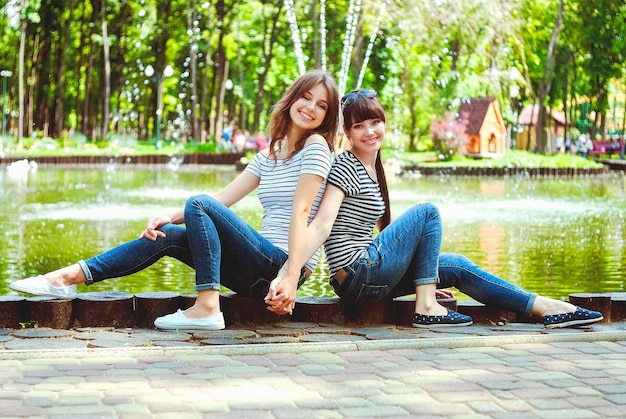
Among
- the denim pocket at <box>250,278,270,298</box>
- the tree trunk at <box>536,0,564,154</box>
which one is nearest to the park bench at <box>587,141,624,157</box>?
the tree trunk at <box>536,0,564,154</box>

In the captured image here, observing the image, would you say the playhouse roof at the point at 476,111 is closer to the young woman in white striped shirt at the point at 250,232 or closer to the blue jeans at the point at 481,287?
the blue jeans at the point at 481,287

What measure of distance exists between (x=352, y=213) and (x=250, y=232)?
23.9 inches

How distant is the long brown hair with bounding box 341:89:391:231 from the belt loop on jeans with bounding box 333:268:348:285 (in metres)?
0.49

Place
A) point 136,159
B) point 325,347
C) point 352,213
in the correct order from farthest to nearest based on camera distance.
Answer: point 136,159 < point 352,213 < point 325,347

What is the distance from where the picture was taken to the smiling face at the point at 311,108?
5.80 meters

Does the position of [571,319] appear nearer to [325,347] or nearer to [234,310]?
[325,347]

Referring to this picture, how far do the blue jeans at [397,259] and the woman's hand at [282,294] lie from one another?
17.2 inches

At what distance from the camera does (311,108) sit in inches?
228

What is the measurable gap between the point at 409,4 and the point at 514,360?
1396 inches

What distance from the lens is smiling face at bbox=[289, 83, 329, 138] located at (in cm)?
580

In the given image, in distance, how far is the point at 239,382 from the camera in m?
4.49

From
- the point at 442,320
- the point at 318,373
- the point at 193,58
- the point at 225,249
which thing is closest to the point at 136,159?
the point at 193,58

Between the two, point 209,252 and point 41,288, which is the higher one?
point 209,252

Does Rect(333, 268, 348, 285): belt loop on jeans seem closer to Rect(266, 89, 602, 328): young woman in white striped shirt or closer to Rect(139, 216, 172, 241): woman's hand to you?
Rect(266, 89, 602, 328): young woman in white striped shirt
